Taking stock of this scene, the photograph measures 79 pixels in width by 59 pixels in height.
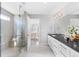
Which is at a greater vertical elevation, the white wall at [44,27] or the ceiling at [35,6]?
the ceiling at [35,6]

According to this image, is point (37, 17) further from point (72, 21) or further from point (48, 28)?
point (72, 21)

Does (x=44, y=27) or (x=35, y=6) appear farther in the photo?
(x=35, y=6)

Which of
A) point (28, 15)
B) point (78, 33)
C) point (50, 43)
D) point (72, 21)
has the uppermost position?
point (28, 15)

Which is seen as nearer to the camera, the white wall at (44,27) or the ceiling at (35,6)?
the ceiling at (35,6)

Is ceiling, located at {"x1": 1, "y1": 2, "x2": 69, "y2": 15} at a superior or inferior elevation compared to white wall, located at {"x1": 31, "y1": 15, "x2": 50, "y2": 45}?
superior

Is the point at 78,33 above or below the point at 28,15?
below

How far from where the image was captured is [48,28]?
138 inches

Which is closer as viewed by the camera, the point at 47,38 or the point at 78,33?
the point at 78,33

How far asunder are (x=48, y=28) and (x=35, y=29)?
15.4 inches

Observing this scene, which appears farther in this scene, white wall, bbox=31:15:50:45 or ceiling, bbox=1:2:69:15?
white wall, bbox=31:15:50:45

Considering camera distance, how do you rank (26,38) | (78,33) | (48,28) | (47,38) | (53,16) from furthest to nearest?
(26,38) < (47,38) < (48,28) < (53,16) < (78,33)

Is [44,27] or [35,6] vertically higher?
[35,6]

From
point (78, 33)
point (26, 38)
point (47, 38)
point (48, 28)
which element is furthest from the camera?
point (26, 38)

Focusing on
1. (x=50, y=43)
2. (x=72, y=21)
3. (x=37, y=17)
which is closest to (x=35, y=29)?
(x=37, y=17)
